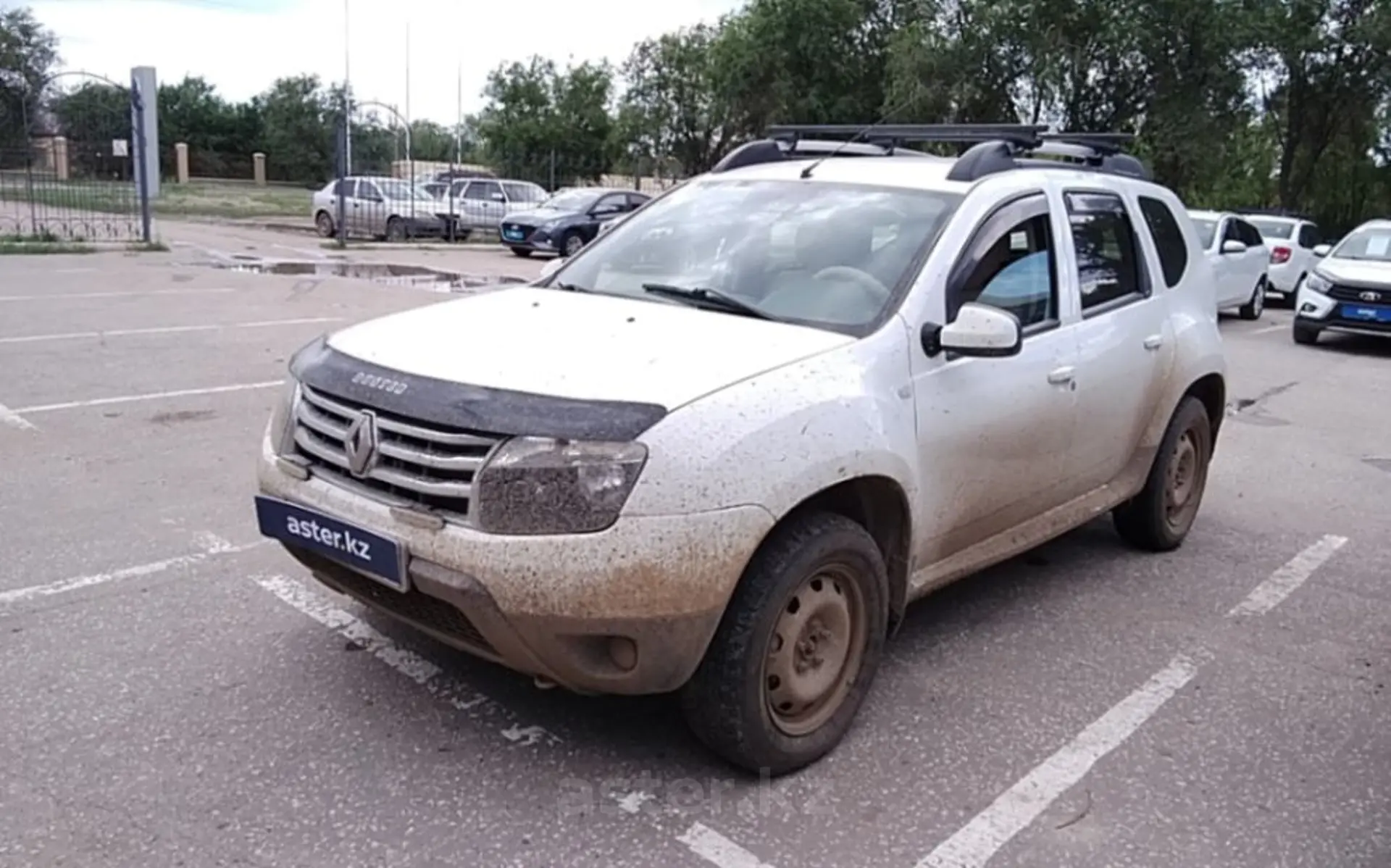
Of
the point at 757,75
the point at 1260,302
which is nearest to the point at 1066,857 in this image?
the point at 1260,302

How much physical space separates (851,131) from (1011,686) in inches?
102

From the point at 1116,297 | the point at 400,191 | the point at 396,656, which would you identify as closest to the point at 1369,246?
the point at 1116,297

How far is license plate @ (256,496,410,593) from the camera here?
307 centimetres

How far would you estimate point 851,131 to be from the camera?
17.3ft

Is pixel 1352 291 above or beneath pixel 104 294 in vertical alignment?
above

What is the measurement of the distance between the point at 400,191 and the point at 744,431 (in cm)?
2596

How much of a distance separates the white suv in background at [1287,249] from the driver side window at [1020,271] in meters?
16.9

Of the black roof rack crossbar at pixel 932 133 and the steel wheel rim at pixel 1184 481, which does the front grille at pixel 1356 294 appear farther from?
the black roof rack crossbar at pixel 932 133

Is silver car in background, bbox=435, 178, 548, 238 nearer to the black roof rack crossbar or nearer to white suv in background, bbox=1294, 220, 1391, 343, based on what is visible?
white suv in background, bbox=1294, 220, 1391, 343

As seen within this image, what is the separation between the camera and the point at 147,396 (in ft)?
26.0

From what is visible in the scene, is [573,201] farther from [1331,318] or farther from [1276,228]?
[1331,318]

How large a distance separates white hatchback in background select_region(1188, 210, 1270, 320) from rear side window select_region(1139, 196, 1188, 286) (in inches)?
422

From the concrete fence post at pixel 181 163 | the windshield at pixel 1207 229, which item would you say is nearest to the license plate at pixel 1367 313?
the windshield at pixel 1207 229

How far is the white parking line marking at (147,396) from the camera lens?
7406 mm
